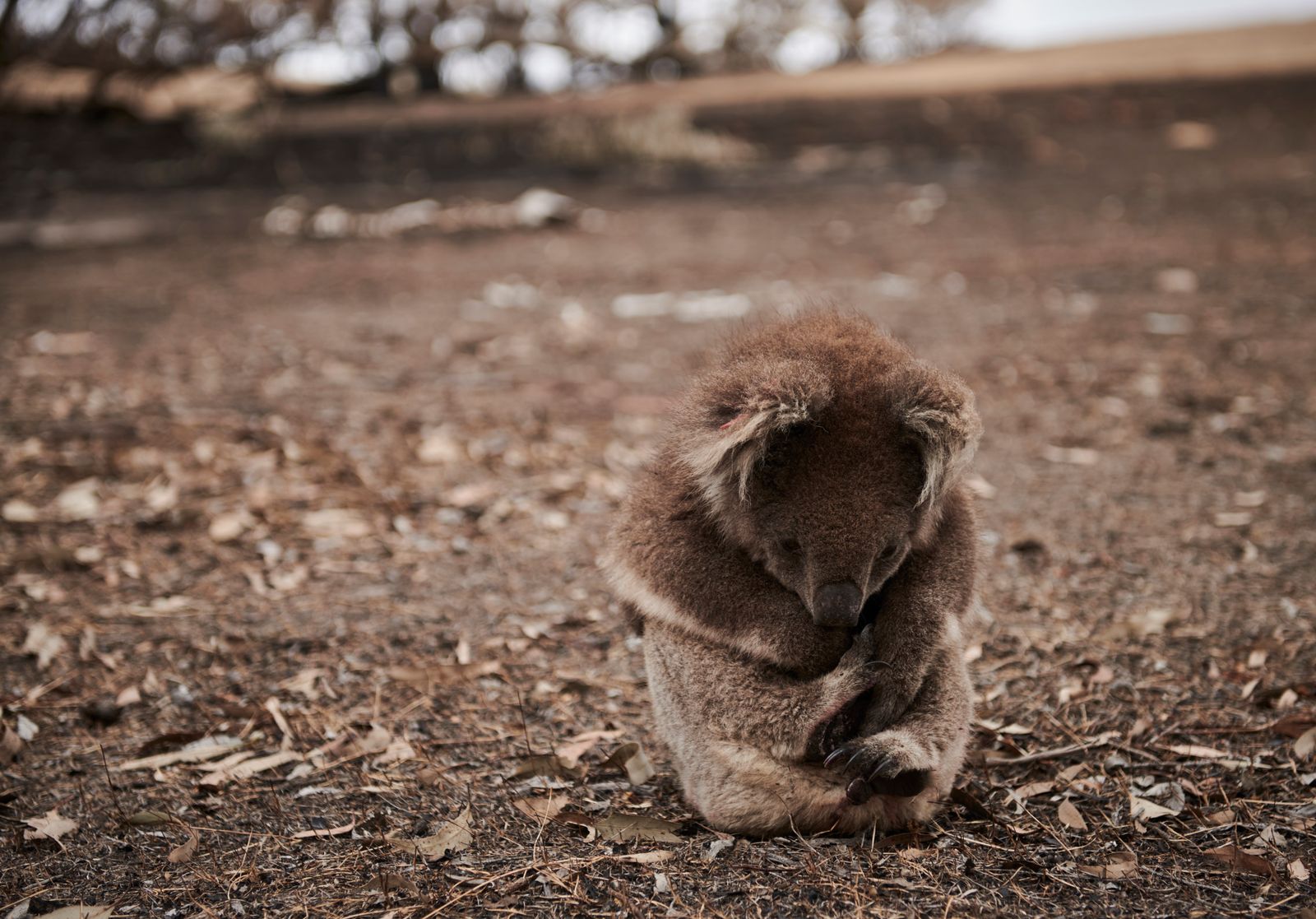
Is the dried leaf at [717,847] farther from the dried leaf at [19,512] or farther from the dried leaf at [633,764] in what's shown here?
the dried leaf at [19,512]

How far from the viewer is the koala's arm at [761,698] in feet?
9.55

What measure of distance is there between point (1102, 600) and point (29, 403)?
656 centimetres

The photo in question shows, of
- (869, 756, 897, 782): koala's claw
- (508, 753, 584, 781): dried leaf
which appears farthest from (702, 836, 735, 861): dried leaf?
(508, 753, 584, 781): dried leaf

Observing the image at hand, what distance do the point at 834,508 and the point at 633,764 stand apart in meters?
1.33

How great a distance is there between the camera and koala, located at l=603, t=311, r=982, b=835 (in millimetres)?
2779

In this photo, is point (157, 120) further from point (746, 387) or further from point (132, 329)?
point (746, 387)

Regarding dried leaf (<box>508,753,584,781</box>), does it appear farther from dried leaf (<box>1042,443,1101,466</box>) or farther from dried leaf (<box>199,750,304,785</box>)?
dried leaf (<box>1042,443,1101,466</box>)

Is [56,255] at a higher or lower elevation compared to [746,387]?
lower

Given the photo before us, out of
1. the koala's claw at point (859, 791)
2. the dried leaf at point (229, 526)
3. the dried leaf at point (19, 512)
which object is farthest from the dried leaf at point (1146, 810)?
the dried leaf at point (19, 512)

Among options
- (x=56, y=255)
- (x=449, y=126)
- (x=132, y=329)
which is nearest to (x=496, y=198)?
(x=449, y=126)

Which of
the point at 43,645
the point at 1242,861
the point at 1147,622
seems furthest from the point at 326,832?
the point at 1147,622

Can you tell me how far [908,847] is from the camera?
3.08m

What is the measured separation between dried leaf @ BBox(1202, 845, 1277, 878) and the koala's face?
48.0 inches

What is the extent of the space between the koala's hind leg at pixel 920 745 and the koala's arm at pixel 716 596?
0.23 meters
